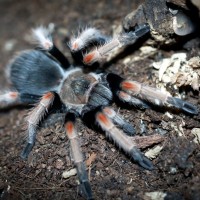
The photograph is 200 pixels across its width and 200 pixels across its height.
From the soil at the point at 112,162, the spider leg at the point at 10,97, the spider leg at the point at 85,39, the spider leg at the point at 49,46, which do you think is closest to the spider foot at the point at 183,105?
the soil at the point at 112,162

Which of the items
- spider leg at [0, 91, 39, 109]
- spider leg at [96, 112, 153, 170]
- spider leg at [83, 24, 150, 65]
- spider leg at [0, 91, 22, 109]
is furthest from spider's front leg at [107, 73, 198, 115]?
spider leg at [0, 91, 22, 109]

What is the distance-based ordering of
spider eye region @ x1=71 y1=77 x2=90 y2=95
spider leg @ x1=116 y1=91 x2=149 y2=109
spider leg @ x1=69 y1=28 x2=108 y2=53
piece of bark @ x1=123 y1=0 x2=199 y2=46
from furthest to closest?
spider leg @ x1=69 y1=28 x2=108 y2=53 < spider eye region @ x1=71 y1=77 x2=90 y2=95 < piece of bark @ x1=123 y1=0 x2=199 y2=46 < spider leg @ x1=116 y1=91 x2=149 y2=109

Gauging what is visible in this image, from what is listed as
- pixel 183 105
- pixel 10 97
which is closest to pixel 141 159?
pixel 183 105

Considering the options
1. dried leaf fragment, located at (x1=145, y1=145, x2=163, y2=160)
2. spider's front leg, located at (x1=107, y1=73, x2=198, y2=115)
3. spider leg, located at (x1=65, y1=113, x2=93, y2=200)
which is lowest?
dried leaf fragment, located at (x1=145, y1=145, x2=163, y2=160)

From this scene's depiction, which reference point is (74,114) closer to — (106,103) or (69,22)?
(106,103)

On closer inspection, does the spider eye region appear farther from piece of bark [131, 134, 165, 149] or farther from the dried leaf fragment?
the dried leaf fragment

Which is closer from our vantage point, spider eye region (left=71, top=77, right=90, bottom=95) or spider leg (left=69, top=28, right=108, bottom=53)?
spider eye region (left=71, top=77, right=90, bottom=95)

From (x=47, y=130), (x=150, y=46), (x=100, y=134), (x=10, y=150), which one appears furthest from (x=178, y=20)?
(x=10, y=150)

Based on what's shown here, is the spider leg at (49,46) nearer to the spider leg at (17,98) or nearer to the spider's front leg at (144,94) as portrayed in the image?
the spider leg at (17,98)
